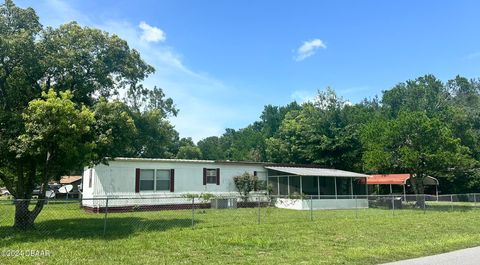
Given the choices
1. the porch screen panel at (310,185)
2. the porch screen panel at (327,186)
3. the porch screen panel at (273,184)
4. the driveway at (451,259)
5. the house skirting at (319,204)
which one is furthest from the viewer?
the porch screen panel at (327,186)

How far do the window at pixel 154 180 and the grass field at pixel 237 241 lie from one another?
7.60 meters

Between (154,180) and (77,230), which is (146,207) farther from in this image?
(77,230)

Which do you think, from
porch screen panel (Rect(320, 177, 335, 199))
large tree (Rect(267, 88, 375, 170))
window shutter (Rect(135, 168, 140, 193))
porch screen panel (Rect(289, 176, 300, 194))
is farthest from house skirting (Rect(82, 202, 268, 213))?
large tree (Rect(267, 88, 375, 170))

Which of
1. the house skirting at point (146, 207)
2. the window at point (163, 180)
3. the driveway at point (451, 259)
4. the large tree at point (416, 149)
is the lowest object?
the driveway at point (451, 259)

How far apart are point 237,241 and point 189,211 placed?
34.9 feet

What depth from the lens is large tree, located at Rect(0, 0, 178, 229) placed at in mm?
11927

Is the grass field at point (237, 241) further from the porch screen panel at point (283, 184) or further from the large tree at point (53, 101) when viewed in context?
the porch screen panel at point (283, 184)

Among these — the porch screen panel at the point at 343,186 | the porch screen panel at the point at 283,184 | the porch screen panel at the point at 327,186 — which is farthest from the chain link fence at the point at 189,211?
the porch screen panel at the point at 343,186

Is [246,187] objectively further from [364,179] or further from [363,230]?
[363,230]

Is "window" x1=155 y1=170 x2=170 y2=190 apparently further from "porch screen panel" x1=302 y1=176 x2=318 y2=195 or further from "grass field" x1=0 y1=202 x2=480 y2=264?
"porch screen panel" x1=302 y1=176 x2=318 y2=195

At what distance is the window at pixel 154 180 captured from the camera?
22.8 meters

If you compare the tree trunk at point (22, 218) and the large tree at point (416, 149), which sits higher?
the large tree at point (416, 149)

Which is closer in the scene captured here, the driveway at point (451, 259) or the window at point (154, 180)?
the driveway at point (451, 259)

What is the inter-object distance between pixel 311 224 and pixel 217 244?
5.28 metres
